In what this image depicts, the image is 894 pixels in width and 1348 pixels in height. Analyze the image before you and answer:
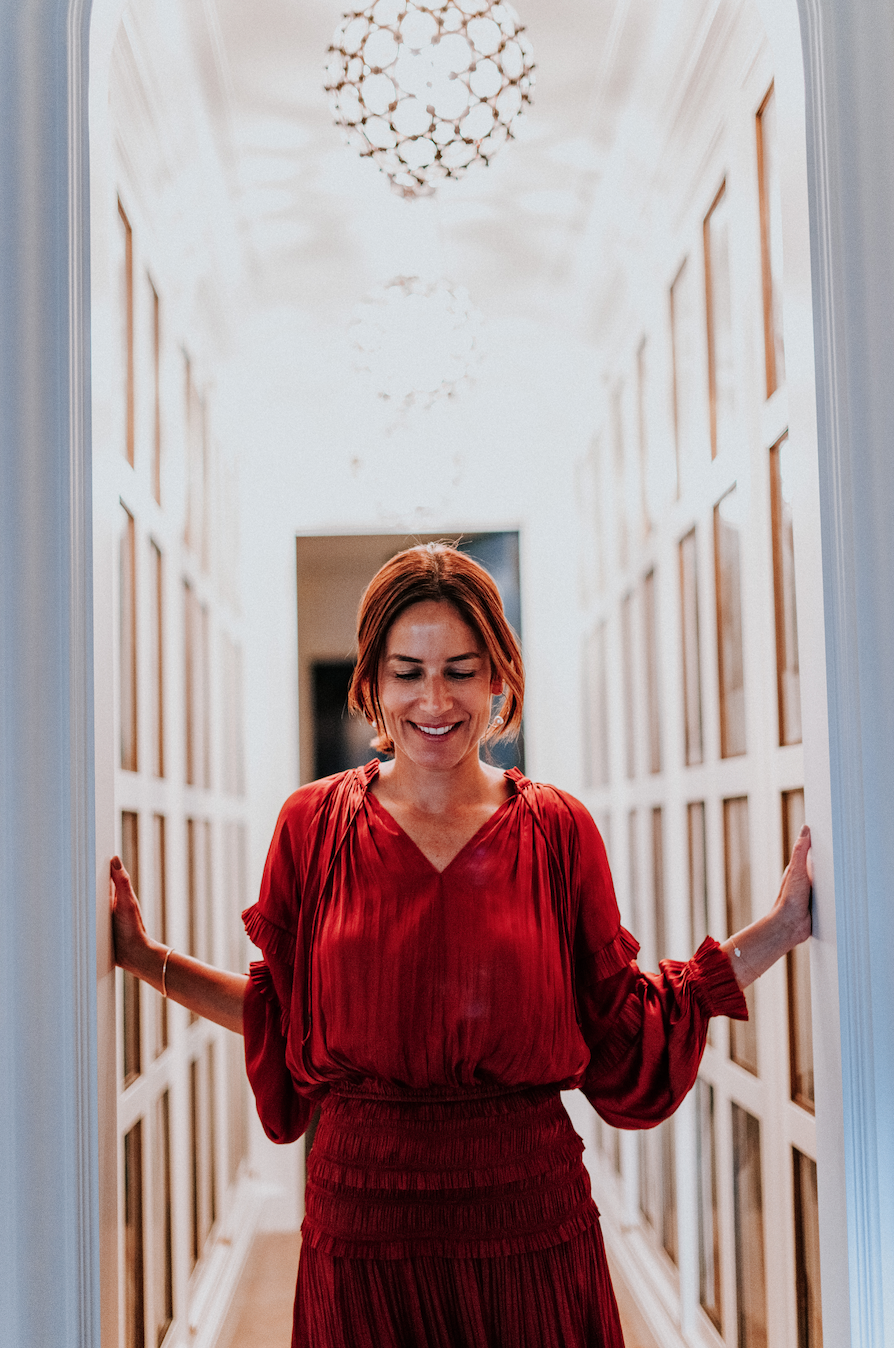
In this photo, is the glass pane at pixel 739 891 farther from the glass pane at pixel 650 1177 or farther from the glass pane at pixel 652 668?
the glass pane at pixel 650 1177

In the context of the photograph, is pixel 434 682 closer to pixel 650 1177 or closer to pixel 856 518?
pixel 856 518

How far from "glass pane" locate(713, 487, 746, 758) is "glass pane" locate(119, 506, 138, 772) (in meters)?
1.07

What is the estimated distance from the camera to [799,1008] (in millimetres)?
1871

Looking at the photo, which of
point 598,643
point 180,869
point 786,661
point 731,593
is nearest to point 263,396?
point 598,643

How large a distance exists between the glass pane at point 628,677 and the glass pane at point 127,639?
1.53 metres

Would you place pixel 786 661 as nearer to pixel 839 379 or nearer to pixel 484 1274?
pixel 839 379

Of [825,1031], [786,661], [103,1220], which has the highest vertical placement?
[786,661]

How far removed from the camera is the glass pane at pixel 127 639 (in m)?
2.25

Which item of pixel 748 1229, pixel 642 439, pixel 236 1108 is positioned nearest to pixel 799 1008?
pixel 748 1229

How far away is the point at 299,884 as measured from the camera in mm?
1734

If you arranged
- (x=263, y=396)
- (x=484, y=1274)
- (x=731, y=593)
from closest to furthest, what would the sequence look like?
(x=484, y=1274) → (x=731, y=593) → (x=263, y=396)

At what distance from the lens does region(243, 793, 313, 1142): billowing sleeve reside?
67.9 inches

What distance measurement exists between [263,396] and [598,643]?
1421 mm

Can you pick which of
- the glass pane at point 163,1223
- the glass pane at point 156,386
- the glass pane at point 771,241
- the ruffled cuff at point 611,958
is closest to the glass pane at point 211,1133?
the glass pane at point 163,1223
